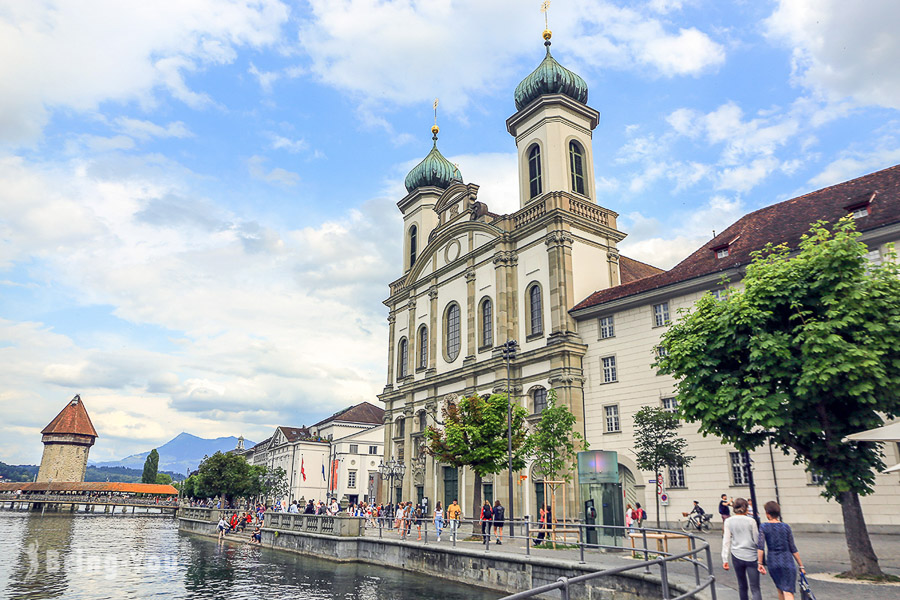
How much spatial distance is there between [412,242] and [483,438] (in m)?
31.1

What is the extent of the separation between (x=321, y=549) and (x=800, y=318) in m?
25.9

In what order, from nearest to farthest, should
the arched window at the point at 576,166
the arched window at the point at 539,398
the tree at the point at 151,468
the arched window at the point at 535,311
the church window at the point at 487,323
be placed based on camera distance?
the arched window at the point at 539,398 < the arched window at the point at 535,311 < the church window at the point at 487,323 < the arched window at the point at 576,166 < the tree at the point at 151,468

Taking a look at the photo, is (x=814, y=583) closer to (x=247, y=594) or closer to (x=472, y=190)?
(x=247, y=594)

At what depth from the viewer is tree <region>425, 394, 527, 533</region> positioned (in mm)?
31656

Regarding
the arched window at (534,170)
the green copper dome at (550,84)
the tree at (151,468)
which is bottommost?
the tree at (151,468)

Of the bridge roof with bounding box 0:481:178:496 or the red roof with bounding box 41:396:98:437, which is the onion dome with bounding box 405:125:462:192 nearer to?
the bridge roof with bounding box 0:481:178:496

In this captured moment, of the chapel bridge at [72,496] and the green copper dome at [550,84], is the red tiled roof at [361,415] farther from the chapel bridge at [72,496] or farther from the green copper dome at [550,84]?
the green copper dome at [550,84]

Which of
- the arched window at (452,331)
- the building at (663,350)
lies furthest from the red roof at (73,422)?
the building at (663,350)

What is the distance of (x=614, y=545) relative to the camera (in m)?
21.1

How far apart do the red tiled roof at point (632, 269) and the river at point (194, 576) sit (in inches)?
1001

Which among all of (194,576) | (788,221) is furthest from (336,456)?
(788,221)

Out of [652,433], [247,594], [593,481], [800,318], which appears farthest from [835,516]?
[247,594]

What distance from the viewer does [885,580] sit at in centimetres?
1386

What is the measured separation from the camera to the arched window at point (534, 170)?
4434cm
